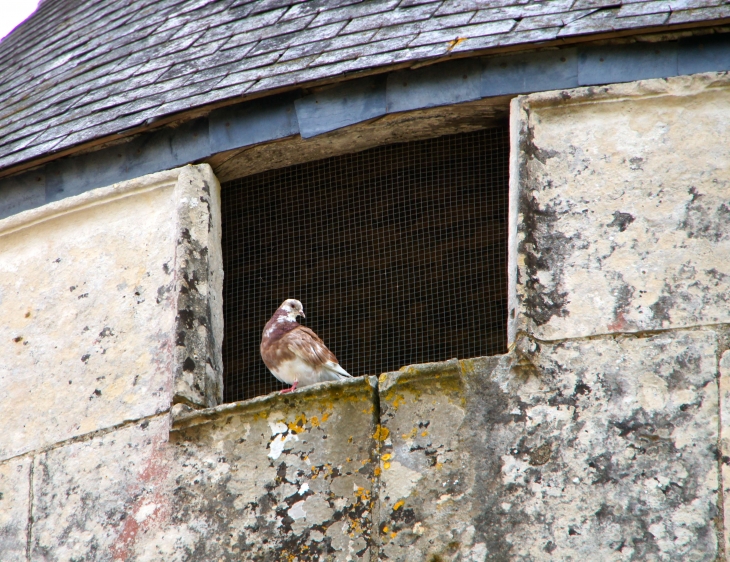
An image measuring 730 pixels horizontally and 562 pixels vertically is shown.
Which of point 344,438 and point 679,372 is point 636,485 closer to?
point 679,372

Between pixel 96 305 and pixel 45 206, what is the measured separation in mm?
658

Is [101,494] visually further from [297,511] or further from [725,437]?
[725,437]

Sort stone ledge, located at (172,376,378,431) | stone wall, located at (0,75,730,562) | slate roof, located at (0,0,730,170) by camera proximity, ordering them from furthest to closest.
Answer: slate roof, located at (0,0,730,170)
stone ledge, located at (172,376,378,431)
stone wall, located at (0,75,730,562)

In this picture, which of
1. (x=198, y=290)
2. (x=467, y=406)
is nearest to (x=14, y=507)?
(x=198, y=290)

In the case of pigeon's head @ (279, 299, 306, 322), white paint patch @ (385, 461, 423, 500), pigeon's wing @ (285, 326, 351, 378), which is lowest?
white paint patch @ (385, 461, 423, 500)

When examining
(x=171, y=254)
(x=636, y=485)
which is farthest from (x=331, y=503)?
(x=171, y=254)

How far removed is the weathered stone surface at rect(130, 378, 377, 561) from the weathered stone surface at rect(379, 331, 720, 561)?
131 millimetres

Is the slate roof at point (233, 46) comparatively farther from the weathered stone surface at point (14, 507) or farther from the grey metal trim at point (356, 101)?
the weathered stone surface at point (14, 507)

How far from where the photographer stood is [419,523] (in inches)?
156

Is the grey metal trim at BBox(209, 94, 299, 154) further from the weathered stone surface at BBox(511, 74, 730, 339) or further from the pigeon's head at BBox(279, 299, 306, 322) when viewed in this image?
the weathered stone surface at BBox(511, 74, 730, 339)

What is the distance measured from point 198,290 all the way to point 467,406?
137cm

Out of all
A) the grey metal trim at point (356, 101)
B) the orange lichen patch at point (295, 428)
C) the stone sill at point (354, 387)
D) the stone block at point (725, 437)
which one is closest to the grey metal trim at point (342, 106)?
the grey metal trim at point (356, 101)

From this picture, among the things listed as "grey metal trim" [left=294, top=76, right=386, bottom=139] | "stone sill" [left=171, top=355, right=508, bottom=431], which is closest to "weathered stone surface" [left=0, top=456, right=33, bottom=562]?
"stone sill" [left=171, top=355, right=508, bottom=431]

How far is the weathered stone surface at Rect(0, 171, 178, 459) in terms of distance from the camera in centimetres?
476
